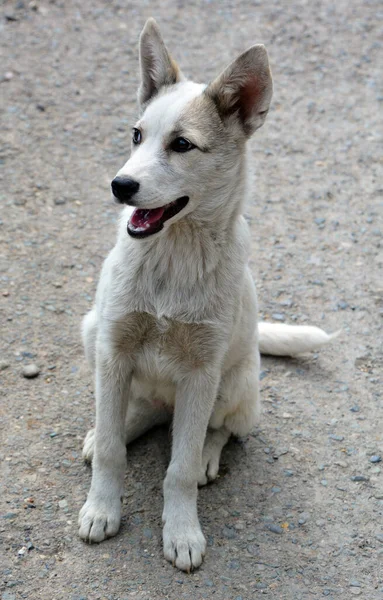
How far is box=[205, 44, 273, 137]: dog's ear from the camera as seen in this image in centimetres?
328

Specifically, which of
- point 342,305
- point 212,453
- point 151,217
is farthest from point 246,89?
point 342,305

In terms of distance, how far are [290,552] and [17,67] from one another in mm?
5630

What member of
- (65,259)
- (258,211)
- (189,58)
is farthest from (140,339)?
(189,58)

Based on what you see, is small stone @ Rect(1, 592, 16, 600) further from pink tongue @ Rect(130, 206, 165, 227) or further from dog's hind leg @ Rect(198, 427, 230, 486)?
pink tongue @ Rect(130, 206, 165, 227)

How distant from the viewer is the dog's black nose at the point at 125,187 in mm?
3143

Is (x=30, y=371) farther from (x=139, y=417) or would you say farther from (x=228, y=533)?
(x=228, y=533)

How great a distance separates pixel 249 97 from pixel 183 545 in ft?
6.79

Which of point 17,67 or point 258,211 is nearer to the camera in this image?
point 258,211

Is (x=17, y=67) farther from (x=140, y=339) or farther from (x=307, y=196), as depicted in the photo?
(x=140, y=339)

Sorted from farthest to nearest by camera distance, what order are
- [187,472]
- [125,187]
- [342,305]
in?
[342,305] → [187,472] → [125,187]

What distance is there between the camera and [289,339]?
4.73 m

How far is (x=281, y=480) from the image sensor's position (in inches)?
164

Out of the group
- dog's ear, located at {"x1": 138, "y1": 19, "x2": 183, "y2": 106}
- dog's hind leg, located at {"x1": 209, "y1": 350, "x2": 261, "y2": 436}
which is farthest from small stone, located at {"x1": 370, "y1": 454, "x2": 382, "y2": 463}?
dog's ear, located at {"x1": 138, "y1": 19, "x2": 183, "y2": 106}

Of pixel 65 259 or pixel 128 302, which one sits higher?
pixel 128 302
